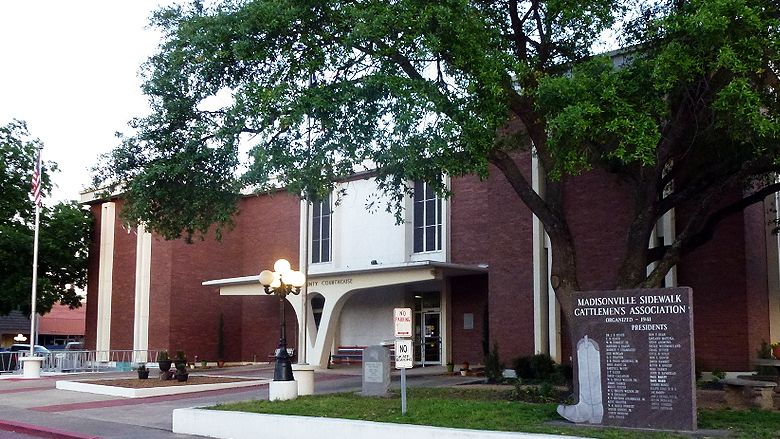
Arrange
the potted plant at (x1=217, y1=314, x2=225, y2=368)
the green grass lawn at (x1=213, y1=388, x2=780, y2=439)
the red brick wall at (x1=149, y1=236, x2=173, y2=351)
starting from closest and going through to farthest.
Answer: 1. the green grass lawn at (x1=213, y1=388, x2=780, y2=439)
2. the red brick wall at (x1=149, y1=236, x2=173, y2=351)
3. the potted plant at (x1=217, y1=314, x2=225, y2=368)

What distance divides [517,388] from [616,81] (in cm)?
727

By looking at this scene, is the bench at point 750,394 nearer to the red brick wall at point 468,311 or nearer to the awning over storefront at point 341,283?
the awning over storefront at point 341,283

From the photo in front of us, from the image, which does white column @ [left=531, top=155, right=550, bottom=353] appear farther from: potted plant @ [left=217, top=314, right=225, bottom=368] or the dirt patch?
potted plant @ [left=217, top=314, right=225, bottom=368]

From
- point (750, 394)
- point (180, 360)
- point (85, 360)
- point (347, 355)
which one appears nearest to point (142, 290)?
point (85, 360)

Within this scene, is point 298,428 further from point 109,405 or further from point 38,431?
point 109,405

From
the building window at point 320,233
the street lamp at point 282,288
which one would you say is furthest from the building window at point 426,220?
the street lamp at point 282,288

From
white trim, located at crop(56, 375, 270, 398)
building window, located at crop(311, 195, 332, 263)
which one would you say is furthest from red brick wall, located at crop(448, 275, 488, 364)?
white trim, located at crop(56, 375, 270, 398)

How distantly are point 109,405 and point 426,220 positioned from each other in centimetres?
1516

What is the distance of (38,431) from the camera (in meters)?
17.2

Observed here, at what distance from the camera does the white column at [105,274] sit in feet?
136

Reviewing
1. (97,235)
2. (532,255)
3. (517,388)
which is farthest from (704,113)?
(97,235)

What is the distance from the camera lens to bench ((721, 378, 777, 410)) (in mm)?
16156

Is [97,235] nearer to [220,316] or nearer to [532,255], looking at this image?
[220,316]

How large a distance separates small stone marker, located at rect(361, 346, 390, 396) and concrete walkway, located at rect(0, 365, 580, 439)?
7.87 ft
